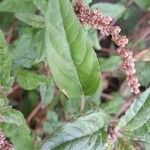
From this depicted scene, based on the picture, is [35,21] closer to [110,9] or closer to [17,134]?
[17,134]

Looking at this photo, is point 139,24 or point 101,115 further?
point 139,24

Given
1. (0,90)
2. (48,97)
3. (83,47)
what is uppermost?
(83,47)

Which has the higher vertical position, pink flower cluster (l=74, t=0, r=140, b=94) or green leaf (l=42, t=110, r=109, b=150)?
pink flower cluster (l=74, t=0, r=140, b=94)

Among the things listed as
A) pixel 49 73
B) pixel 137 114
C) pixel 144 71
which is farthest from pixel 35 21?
pixel 144 71

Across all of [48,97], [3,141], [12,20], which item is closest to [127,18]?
[12,20]

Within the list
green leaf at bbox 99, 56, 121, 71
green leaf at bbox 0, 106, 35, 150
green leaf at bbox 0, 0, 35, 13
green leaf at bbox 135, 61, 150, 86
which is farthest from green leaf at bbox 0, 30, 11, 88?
green leaf at bbox 135, 61, 150, 86

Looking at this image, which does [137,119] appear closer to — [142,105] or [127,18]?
[142,105]

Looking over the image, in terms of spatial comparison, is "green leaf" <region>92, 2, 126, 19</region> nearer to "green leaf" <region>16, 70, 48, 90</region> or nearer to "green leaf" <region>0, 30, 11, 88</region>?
"green leaf" <region>16, 70, 48, 90</region>
